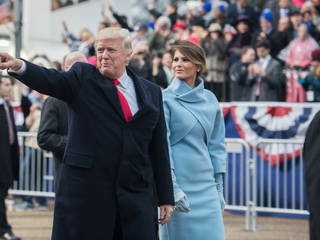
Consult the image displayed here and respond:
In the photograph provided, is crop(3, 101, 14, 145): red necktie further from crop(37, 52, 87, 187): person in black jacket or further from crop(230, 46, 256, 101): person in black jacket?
crop(230, 46, 256, 101): person in black jacket

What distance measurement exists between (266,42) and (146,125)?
870cm

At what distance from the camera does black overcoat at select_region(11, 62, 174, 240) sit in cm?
505

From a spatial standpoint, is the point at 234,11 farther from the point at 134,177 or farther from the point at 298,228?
the point at 134,177

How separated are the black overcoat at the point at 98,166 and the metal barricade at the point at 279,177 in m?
6.58

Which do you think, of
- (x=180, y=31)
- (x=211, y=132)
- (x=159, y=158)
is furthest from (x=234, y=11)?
(x=159, y=158)

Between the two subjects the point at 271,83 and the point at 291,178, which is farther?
the point at 271,83

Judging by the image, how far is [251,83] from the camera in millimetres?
13867

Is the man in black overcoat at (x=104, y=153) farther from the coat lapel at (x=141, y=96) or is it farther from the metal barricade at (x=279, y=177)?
the metal barricade at (x=279, y=177)

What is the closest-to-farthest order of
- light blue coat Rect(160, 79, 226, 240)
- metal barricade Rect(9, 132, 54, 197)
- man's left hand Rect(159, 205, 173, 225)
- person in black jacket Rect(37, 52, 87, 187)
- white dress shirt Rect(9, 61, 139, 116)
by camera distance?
white dress shirt Rect(9, 61, 139, 116) < man's left hand Rect(159, 205, 173, 225) < light blue coat Rect(160, 79, 226, 240) < person in black jacket Rect(37, 52, 87, 187) < metal barricade Rect(9, 132, 54, 197)

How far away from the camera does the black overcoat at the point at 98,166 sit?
5047mm

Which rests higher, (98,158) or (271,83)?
(271,83)

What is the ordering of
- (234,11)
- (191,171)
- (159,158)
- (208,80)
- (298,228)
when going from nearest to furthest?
(159,158) < (191,171) < (298,228) < (208,80) < (234,11)

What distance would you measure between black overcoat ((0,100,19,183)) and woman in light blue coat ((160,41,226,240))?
13.2 feet

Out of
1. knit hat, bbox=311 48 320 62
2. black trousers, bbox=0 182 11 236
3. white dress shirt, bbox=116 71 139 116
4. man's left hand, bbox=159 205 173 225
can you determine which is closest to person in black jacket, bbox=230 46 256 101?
knit hat, bbox=311 48 320 62
